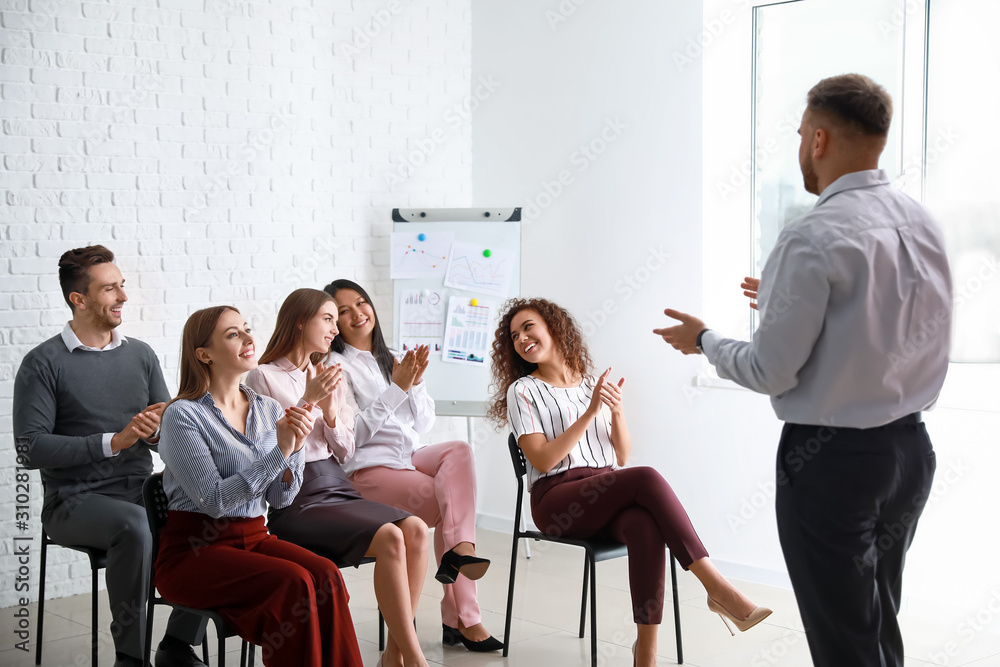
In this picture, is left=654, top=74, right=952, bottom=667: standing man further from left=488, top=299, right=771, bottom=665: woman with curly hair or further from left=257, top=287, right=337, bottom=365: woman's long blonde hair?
left=257, top=287, right=337, bottom=365: woman's long blonde hair

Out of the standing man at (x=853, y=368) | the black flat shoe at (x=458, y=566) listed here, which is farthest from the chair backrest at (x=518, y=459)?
the standing man at (x=853, y=368)

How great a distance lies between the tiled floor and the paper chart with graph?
1.15m

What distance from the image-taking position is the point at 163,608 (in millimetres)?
→ 3764

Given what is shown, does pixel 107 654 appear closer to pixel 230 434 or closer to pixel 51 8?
pixel 230 434

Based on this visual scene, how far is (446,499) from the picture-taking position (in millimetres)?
3238

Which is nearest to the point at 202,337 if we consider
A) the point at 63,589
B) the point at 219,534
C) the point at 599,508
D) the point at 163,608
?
the point at 219,534

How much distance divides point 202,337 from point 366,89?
259cm

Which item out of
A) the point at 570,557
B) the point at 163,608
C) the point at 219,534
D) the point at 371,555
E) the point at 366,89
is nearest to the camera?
the point at 219,534

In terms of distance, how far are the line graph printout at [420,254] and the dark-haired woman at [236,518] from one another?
214cm

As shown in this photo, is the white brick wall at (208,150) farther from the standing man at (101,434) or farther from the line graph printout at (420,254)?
the standing man at (101,434)

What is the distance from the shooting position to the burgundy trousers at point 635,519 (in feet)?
9.14

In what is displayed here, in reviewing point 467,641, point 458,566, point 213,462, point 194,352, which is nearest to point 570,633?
point 467,641

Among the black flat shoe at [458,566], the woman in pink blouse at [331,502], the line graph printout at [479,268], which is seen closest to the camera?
the woman in pink blouse at [331,502]

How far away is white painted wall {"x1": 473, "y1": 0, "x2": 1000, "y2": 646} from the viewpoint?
4074mm
